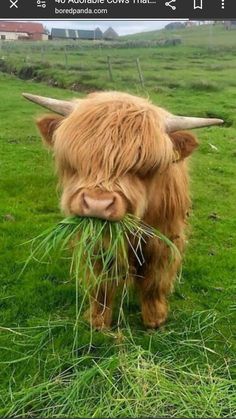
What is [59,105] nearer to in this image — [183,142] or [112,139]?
[112,139]

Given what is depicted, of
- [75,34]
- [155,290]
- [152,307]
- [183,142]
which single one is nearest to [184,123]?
[183,142]

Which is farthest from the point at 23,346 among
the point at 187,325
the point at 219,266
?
the point at 219,266

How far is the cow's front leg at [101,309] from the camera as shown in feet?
12.0

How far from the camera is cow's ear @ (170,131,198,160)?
313 cm

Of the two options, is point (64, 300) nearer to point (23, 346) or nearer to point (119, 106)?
point (23, 346)

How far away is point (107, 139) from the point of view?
281 cm

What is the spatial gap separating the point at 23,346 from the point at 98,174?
151 centimetres

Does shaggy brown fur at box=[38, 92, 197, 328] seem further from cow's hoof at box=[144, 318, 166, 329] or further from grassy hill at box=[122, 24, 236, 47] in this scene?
grassy hill at box=[122, 24, 236, 47]

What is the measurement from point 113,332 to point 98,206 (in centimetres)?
142

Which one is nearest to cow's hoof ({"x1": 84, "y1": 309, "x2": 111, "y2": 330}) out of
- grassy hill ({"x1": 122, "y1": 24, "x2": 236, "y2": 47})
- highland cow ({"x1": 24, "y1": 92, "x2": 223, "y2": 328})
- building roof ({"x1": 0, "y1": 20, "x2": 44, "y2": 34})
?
highland cow ({"x1": 24, "y1": 92, "x2": 223, "y2": 328})

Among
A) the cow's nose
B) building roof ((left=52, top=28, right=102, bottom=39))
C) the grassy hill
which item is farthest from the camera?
the grassy hill

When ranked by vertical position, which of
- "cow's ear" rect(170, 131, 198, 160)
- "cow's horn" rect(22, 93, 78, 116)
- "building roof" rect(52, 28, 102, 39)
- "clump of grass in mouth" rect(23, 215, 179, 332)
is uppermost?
"cow's horn" rect(22, 93, 78, 116)

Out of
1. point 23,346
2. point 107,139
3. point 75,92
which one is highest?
point 107,139

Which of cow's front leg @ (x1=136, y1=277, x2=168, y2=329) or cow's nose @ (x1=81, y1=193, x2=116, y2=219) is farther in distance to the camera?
cow's front leg @ (x1=136, y1=277, x2=168, y2=329)
